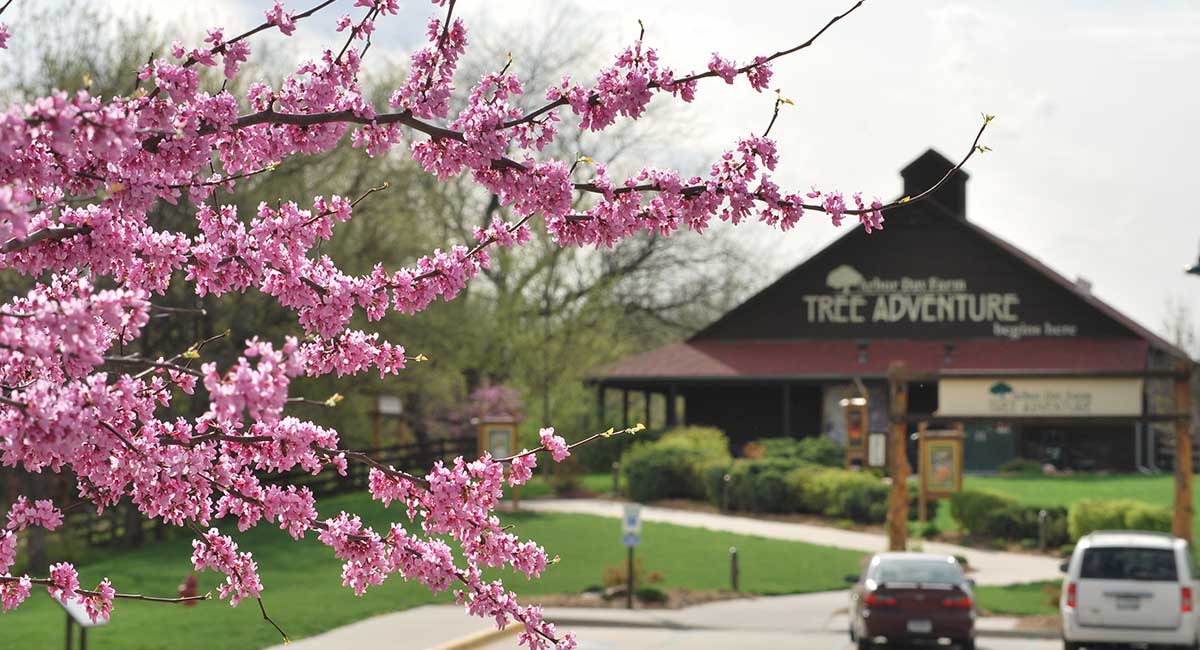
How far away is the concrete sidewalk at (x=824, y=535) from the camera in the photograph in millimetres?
32781

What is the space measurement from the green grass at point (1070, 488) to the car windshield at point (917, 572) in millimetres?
17829

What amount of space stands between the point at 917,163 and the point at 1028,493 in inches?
524

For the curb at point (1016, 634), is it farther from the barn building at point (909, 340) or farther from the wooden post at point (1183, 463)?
the barn building at point (909, 340)

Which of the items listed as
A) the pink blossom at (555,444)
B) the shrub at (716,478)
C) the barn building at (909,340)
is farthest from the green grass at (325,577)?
the barn building at (909,340)

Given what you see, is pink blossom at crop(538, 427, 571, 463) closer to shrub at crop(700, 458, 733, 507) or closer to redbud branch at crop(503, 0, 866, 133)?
redbud branch at crop(503, 0, 866, 133)

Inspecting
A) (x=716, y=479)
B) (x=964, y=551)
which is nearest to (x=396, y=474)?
(x=964, y=551)

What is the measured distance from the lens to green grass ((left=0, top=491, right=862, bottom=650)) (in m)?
20.8

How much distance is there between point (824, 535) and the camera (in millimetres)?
38625

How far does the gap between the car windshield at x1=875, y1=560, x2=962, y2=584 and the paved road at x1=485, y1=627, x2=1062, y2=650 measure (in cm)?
138

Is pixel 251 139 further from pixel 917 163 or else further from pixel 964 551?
pixel 917 163

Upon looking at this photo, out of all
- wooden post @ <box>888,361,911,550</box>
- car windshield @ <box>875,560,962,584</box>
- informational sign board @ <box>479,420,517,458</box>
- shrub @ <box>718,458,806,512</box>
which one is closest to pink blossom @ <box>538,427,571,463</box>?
car windshield @ <box>875,560,962,584</box>

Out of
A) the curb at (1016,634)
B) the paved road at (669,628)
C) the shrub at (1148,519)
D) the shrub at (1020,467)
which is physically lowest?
the curb at (1016,634)

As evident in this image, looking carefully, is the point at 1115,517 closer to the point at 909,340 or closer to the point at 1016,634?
the point at 1016,634

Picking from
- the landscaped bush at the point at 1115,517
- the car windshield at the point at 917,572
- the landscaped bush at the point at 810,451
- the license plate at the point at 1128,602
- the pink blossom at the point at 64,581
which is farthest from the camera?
the landscaped bush at the point at 810,451
